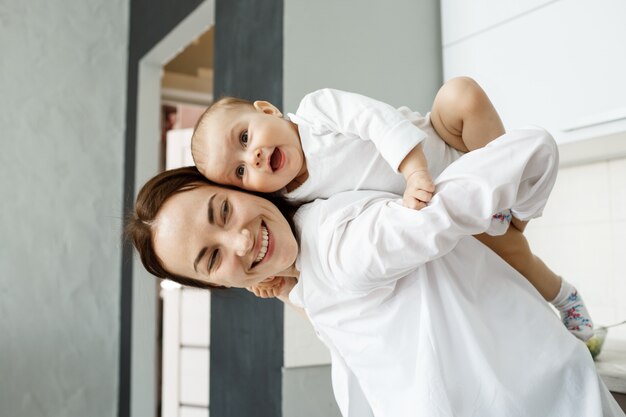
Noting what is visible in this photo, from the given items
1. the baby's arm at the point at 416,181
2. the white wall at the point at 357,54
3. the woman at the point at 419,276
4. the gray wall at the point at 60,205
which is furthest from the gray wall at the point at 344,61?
the gray wall at the point at 60,205

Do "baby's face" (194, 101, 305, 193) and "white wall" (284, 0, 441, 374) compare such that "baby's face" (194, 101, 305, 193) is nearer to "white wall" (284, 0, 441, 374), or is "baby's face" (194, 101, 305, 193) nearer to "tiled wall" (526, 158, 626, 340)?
"white wall" (284, 0, 441, 374)

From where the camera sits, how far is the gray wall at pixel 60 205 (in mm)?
2734

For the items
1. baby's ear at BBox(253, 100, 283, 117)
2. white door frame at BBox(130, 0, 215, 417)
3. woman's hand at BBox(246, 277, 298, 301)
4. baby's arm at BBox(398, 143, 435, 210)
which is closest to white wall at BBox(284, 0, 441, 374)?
woman's hand at BBox(246, 277, 298, 301)

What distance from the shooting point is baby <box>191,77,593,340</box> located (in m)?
1.02

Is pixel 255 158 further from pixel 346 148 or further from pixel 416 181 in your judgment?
pixel 416 181

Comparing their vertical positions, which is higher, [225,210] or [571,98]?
[571,98]

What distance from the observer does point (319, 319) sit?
101 cm

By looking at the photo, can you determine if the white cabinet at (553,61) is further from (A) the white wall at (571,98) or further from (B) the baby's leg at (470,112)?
(B) the baby's leg at (470,112)

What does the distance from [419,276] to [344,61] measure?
3.62 ft

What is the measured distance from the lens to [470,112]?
101 centimetres

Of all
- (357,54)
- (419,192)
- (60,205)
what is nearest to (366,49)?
(357,54)

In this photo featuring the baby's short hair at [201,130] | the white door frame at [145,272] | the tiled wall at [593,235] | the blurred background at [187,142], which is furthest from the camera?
the white door frame at [145,272]

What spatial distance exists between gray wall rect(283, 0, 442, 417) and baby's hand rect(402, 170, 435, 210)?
3.02ft

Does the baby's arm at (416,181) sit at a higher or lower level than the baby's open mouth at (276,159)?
lower
